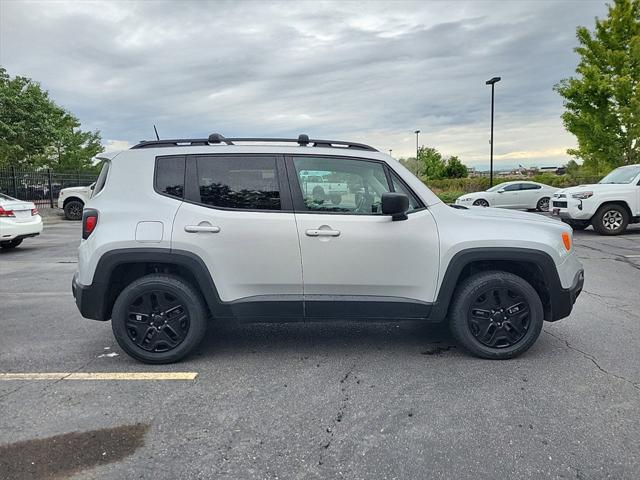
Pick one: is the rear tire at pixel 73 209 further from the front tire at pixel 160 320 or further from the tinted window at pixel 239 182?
the tinted window at pixel 239 182

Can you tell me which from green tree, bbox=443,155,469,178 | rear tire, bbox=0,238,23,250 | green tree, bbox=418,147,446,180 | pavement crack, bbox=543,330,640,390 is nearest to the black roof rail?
pavement crack, bbox=543,330,640,390

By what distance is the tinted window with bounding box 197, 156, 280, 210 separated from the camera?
12.9ft

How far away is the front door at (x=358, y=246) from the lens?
3.86 meters

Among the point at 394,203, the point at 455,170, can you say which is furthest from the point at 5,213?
the point at 455,170

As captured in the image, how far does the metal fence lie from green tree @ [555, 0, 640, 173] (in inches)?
947

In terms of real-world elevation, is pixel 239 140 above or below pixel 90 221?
above

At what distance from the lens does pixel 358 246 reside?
3.85 metres

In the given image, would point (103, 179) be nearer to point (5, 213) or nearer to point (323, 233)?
point (323, 233)

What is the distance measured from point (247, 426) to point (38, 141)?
29.5m

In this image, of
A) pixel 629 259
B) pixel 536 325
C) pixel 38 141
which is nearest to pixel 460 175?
pixel 38 141

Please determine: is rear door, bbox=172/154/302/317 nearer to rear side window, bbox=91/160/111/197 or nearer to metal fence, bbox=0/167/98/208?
rear side window, bbox=91/160/111/197

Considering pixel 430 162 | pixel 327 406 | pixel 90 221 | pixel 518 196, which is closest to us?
pixel 327 406

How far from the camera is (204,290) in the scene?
3.89 meters

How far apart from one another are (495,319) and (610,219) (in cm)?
978
